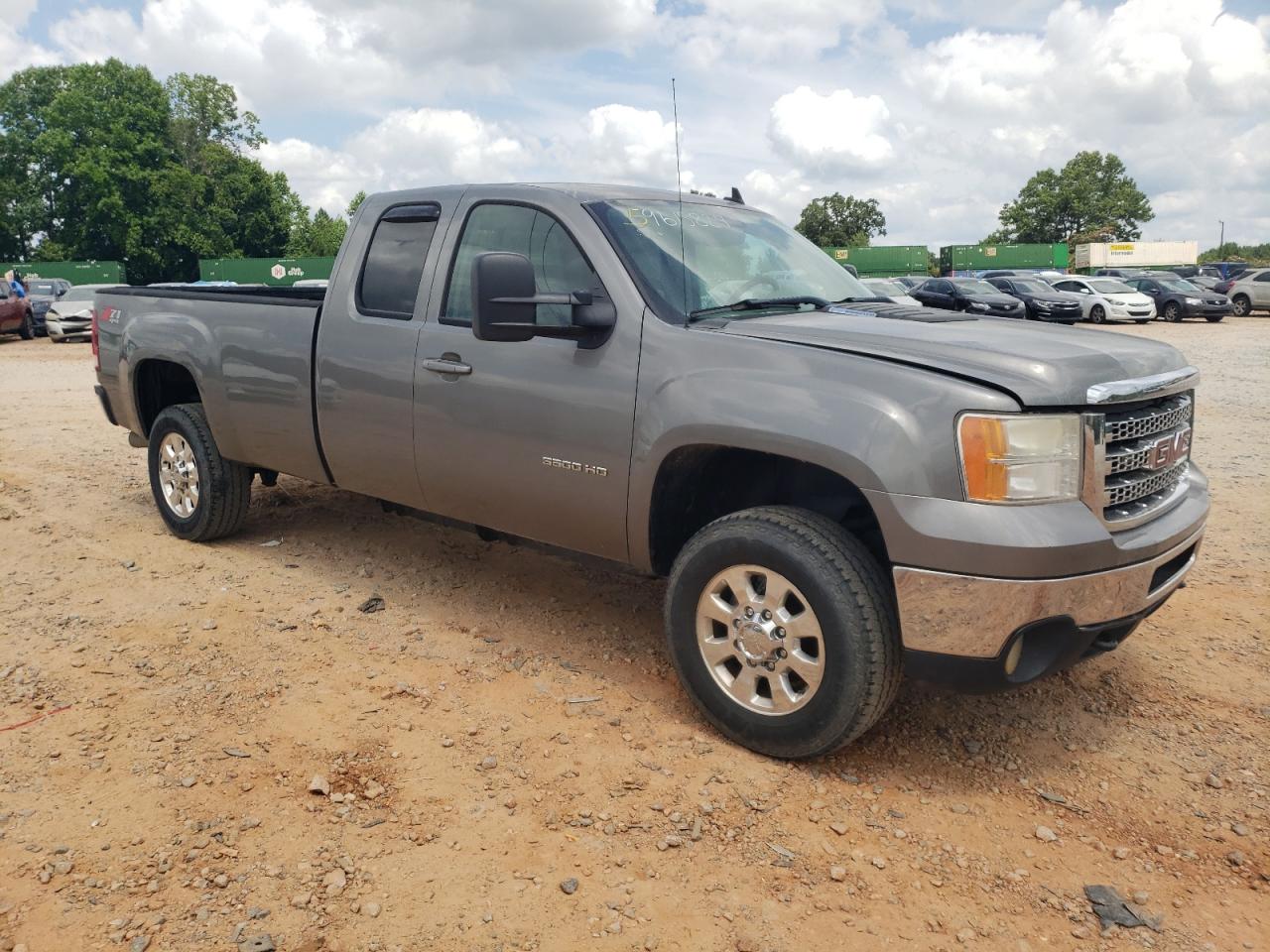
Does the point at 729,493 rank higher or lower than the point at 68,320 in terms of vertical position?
lower

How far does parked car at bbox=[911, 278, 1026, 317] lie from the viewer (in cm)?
2488

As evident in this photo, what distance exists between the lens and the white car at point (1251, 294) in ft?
98.3

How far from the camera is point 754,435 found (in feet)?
10.6

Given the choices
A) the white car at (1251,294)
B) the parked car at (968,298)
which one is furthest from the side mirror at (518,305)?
the white car at (1251,294)

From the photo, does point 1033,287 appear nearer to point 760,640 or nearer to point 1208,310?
point 1208,310

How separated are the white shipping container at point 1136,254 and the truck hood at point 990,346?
66.0 meters

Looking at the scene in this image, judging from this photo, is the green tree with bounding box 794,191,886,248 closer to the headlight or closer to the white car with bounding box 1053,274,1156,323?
the white car with bounding box 1053,274,1156,323

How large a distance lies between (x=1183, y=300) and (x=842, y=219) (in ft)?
238

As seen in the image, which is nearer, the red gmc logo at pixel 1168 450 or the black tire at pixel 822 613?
the black tire at pixel 822 613

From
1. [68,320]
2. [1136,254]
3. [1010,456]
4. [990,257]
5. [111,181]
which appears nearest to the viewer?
[1010,456]

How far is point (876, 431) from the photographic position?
298 cm

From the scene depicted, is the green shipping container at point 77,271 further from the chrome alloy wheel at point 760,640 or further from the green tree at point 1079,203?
the green tree at point 1079,203

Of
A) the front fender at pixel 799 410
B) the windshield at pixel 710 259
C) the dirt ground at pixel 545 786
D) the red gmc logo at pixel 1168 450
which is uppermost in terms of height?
the windshield at pixel 710 259

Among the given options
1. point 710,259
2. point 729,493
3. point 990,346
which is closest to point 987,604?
point 990,346
